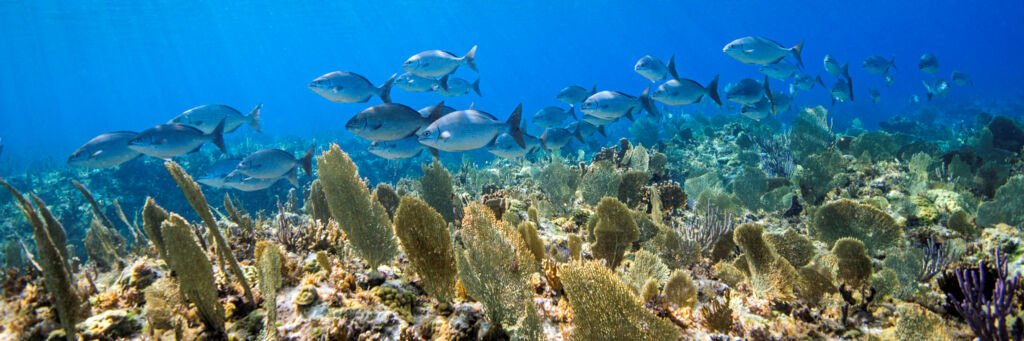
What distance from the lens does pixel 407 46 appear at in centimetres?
12769

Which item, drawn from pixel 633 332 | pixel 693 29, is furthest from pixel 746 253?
pixel 693 29

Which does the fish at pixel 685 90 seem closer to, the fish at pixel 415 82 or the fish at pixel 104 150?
the fish at pixel 415 82

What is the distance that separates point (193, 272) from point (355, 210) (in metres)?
0.98

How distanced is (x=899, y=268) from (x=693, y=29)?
5642 inches

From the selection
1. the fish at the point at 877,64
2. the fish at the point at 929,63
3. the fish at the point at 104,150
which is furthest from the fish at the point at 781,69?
the fish at the point at 104,150

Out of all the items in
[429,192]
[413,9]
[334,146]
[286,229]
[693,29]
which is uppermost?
[693,29]

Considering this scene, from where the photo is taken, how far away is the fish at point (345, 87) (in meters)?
5.53

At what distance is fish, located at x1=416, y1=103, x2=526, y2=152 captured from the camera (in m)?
4.25

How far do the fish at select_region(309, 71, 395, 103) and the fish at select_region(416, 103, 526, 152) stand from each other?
1.73 m

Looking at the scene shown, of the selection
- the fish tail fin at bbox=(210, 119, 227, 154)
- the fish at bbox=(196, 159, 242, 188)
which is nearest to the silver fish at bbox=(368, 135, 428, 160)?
the fish tail fin at bbox=(210, 119, 227, 154)

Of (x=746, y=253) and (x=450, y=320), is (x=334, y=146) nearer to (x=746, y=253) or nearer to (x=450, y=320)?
(x=450, y=320)

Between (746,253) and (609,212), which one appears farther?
(609,212)

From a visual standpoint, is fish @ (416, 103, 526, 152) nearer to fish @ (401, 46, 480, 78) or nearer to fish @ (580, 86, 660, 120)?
fish @ (401, 46, 480, 78)

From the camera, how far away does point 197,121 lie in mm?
6477
